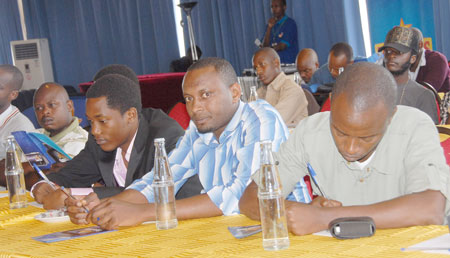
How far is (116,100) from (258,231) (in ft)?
4.15

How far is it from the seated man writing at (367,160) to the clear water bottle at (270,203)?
69 millimetres

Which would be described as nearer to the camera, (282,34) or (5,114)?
(5,114)

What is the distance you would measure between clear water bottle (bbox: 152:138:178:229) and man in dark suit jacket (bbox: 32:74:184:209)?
27.8 inches

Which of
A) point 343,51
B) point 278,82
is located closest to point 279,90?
point 278,82

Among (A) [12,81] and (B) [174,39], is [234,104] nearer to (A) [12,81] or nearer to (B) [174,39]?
(A) [12,81]

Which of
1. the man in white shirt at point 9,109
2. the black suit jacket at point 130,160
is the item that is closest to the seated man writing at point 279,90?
the man in white shirt at point 9,109

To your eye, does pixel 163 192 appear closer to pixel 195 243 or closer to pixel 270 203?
pixel 195 243

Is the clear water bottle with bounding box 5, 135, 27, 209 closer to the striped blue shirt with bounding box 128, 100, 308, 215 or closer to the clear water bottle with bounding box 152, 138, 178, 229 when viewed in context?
the striped blue shirt with bounding box 128, 100, 308, 215

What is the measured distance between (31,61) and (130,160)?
11.1m

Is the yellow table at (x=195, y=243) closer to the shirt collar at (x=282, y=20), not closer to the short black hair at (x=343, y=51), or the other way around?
the short black hair at (x=343, y=51)

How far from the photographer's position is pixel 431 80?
18.3ft

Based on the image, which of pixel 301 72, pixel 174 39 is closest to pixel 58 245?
pixel 301 72

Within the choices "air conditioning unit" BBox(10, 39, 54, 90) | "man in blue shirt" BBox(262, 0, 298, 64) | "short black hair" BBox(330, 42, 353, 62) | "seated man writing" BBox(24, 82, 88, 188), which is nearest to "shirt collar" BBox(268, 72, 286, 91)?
"short black hair" BBox(330, 42, 353, 62)

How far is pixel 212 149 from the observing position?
2.50 metres
